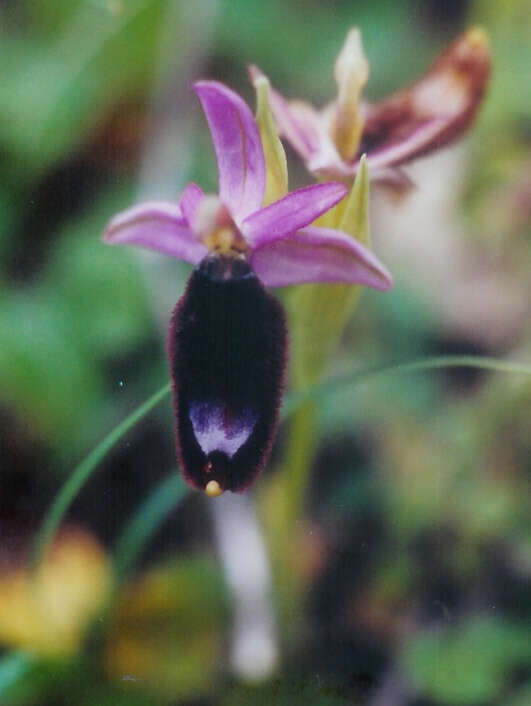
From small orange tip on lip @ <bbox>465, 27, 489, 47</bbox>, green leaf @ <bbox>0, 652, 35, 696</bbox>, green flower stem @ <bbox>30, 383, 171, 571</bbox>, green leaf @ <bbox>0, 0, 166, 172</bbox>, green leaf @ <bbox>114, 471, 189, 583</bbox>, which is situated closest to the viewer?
green flower stem @ <bbox>30, 383, 171, 571</bbox>

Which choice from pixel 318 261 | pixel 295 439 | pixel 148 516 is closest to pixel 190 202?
pixel 318 261

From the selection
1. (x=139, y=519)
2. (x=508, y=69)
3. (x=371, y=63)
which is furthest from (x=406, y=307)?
(x=139, y=519)

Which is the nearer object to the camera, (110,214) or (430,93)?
(430,93)

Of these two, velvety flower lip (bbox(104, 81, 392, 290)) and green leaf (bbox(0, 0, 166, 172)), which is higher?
green leaf (bbox(0, 0, 166, 172))

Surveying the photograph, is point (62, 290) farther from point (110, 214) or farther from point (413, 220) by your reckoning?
point (413, 220)

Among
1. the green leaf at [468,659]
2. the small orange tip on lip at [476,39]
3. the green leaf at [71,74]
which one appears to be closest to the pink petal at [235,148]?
the small orange tip on lip at [476,39]

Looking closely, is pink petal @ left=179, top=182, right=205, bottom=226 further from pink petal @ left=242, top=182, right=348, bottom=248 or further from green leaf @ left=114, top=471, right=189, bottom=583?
green leaf @ left=114, top=471, right=189, bottom=583

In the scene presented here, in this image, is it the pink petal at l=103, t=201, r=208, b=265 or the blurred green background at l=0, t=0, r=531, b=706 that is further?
the blurred green background at l=0, t=0, r=531, b=706

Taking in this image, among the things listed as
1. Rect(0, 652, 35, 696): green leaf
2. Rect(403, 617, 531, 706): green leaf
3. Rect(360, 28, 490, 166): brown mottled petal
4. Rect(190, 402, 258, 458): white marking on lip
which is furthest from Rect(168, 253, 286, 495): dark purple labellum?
Rect(403, 617, 531, 706): green leaf
